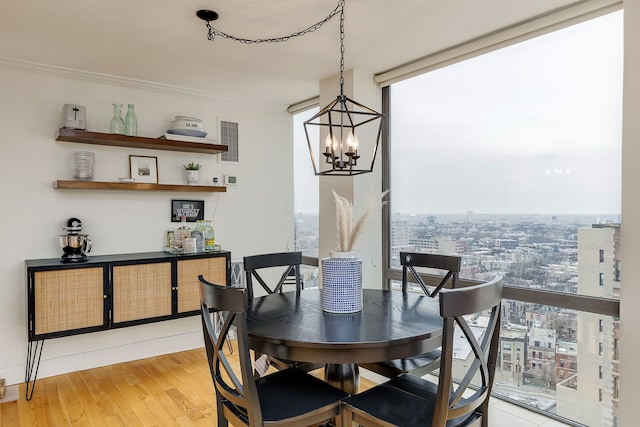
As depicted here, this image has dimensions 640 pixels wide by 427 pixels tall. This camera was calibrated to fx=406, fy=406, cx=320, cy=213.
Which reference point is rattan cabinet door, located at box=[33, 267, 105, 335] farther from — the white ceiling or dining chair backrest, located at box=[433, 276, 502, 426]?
dining chair backrest, located at box=[433, 276, 502, 426]

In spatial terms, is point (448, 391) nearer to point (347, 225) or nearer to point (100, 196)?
point (347, 225)

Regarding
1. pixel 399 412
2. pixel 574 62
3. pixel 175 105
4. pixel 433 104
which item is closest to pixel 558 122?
pixel 574 62

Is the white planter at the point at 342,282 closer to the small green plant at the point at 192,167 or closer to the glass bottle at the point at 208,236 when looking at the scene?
the glass bottle at the point at 208,236

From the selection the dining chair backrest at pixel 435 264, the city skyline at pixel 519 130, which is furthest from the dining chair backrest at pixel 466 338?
the city skyline at pixel 519 130

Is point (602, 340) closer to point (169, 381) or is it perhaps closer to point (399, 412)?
point (399, 412)

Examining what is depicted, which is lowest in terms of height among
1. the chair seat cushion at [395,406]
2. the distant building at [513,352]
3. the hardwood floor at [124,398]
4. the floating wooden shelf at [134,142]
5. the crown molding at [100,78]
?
the hardwood floor at [124,398]

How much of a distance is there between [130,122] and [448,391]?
10.8 ft

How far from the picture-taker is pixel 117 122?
346 cm

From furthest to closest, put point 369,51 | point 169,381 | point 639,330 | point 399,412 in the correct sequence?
point 169,381 < point 369,51 < point 639,330 < point 399,412

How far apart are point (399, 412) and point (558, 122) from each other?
77.5 inches

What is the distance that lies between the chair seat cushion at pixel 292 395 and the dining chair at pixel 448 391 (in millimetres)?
110

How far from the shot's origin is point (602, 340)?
2.30 m

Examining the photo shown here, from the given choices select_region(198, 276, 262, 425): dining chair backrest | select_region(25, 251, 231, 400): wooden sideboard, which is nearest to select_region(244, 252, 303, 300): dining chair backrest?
select_region(198, 276, 262, 425): dining chair backrest

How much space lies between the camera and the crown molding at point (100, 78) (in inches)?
125
